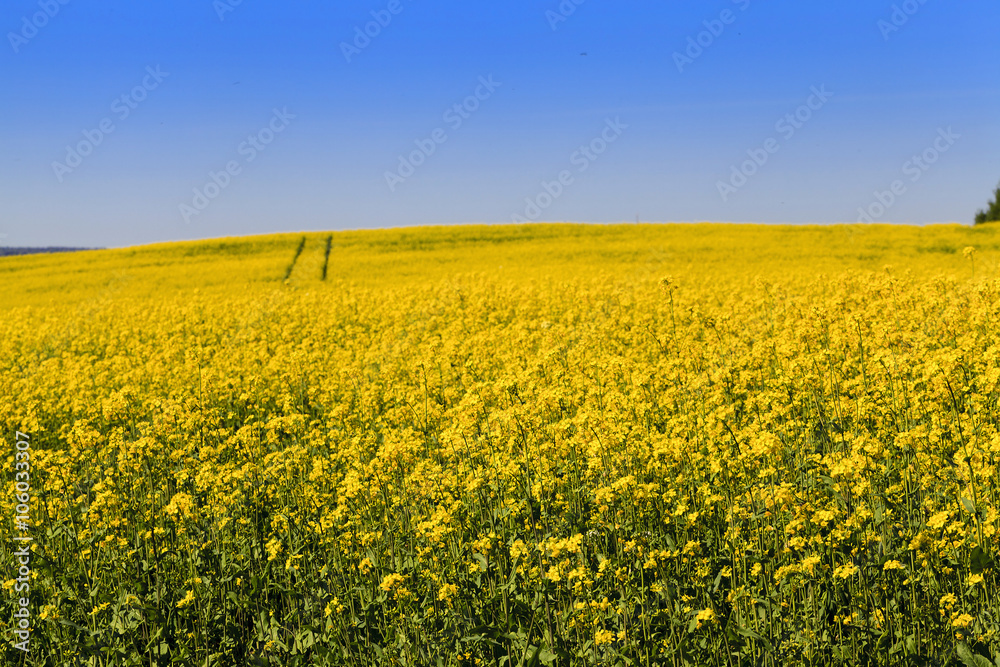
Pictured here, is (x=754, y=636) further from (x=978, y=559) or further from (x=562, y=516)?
(x=562, y=516)

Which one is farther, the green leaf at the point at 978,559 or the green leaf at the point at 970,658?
the green leaf at the point at 978,559

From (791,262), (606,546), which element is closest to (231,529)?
(606,546)

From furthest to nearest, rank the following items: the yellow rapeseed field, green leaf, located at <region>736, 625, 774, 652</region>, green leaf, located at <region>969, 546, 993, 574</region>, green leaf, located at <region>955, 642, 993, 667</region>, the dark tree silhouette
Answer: the dark tree silhouette → the yellow rapeseed field → green leaf, located at <region>969, 546, 993, 574</region> → green leaf, located at <region>736, 625, 774, 652</region> → green leaf, located at <region>955, 642, 993, 667</region>

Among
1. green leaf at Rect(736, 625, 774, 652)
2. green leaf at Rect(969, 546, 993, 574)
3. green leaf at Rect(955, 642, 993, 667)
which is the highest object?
green leaf at Rect(969, 546, 993, 574)

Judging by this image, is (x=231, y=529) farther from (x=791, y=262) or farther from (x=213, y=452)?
(x=791, y=262)

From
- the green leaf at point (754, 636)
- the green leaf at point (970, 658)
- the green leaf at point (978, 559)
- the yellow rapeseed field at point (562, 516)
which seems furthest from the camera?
the yellow rapeseed field at point (562, 516)

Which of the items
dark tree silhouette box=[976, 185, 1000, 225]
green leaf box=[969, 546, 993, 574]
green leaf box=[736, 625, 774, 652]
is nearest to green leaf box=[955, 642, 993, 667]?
green leaf box=[969, 546, 993, 574]

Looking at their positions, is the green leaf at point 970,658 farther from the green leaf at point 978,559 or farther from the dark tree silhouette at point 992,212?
the dark tree silhouette at point 992,212

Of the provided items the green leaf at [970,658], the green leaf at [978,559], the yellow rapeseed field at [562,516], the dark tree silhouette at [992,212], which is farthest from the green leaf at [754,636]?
the dark tree silhouette at [992,212]

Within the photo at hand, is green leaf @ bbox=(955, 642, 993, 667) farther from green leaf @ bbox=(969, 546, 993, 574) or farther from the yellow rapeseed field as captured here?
green leaf @ bbox=(969, 546, 993, 574)

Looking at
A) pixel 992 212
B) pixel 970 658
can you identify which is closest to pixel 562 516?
pixel 970 658

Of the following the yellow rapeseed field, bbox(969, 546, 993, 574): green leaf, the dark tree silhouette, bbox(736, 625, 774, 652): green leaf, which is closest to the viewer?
bbox(736, 625, 774, 652): green leaf

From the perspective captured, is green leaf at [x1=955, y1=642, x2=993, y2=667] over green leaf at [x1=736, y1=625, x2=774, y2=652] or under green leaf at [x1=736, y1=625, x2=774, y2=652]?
under

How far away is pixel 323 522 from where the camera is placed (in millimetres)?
5559
